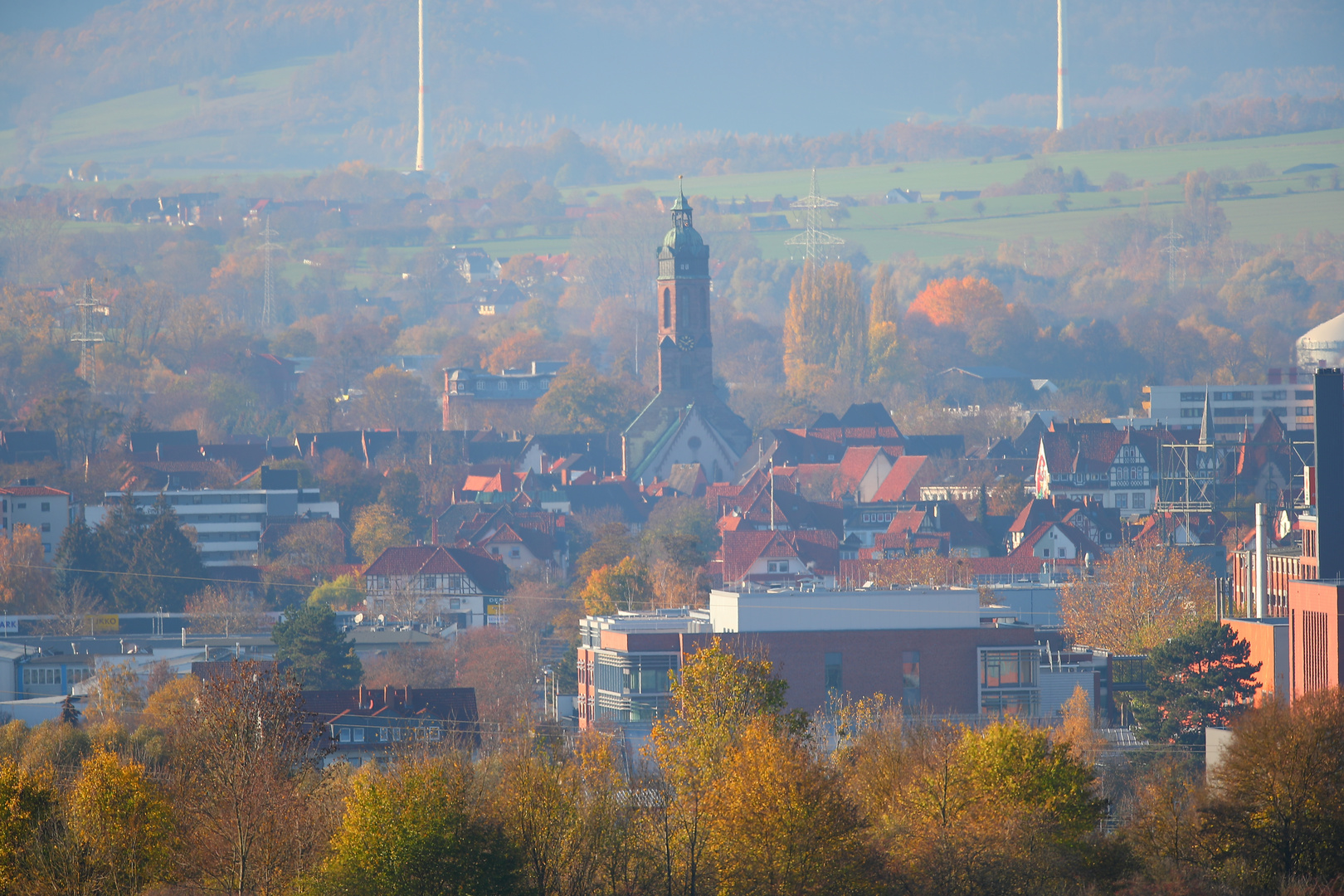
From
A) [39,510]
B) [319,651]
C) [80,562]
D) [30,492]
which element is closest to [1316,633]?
[319,651]

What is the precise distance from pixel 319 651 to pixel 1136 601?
27.3 meters

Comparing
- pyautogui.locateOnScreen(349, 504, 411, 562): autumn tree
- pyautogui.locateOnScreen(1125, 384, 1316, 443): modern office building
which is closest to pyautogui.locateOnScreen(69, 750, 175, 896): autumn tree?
pyautogui.locateOnScreen(349, 504, 411, 562): autumn tree

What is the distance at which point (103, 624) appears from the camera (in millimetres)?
82188

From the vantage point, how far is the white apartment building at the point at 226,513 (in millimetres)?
102562

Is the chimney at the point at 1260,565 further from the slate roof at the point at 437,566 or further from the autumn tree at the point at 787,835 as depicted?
the slate roof at the point at 437,566

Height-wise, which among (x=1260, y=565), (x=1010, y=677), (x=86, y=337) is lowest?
(x=1010, y=677)

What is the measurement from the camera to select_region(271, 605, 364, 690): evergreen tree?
63875 mm

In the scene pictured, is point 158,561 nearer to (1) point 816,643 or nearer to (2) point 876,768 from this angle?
(1) point 816,643

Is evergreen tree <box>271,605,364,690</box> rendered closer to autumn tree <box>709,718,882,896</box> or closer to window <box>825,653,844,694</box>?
window <box>825,653,844,694</box>

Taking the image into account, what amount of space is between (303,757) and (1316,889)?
15884mm

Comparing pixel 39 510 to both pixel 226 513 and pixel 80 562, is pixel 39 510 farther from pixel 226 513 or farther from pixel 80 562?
pixel 80 562

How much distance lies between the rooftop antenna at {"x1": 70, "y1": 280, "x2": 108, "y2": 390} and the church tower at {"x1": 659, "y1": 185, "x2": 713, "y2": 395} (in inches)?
1604

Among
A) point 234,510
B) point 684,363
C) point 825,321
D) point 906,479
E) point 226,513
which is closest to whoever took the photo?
point 226,513

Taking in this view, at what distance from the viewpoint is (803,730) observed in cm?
3891
